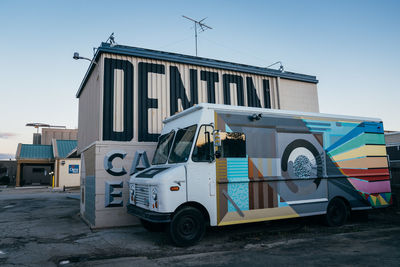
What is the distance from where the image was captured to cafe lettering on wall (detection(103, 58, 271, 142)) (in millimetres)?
10523

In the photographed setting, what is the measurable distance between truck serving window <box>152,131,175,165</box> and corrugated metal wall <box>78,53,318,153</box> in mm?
2896

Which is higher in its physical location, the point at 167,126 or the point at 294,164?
the point at 167,126

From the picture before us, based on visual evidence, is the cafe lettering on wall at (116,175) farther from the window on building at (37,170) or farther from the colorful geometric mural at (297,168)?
the window on building at (37,170)

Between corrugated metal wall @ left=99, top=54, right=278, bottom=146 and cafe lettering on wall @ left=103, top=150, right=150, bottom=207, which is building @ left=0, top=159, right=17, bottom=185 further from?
cafe lettering on wall @ left=103, top=150, right=150, bottom=207

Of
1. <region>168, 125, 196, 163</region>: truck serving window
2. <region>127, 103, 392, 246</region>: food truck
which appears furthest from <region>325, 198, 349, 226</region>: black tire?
<region>168, 125, 196, 163</region>: truck serving window

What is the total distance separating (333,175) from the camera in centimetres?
841

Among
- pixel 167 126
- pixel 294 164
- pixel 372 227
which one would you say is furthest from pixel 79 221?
pixel 372 227

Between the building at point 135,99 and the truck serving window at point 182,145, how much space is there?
2676 mm

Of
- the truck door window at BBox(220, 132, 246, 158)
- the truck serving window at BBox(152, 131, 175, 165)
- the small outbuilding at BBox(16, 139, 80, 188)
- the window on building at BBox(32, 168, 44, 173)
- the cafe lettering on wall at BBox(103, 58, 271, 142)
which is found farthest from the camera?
the window on building at BBox(32, 168, 44, 173)

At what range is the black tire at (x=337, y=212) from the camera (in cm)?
841

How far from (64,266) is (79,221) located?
5449 millimetres

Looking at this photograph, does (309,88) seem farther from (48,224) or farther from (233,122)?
(48,224)

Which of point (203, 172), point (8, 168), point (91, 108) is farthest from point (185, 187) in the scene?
point (8, 168)

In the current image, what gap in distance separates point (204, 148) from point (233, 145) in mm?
773
